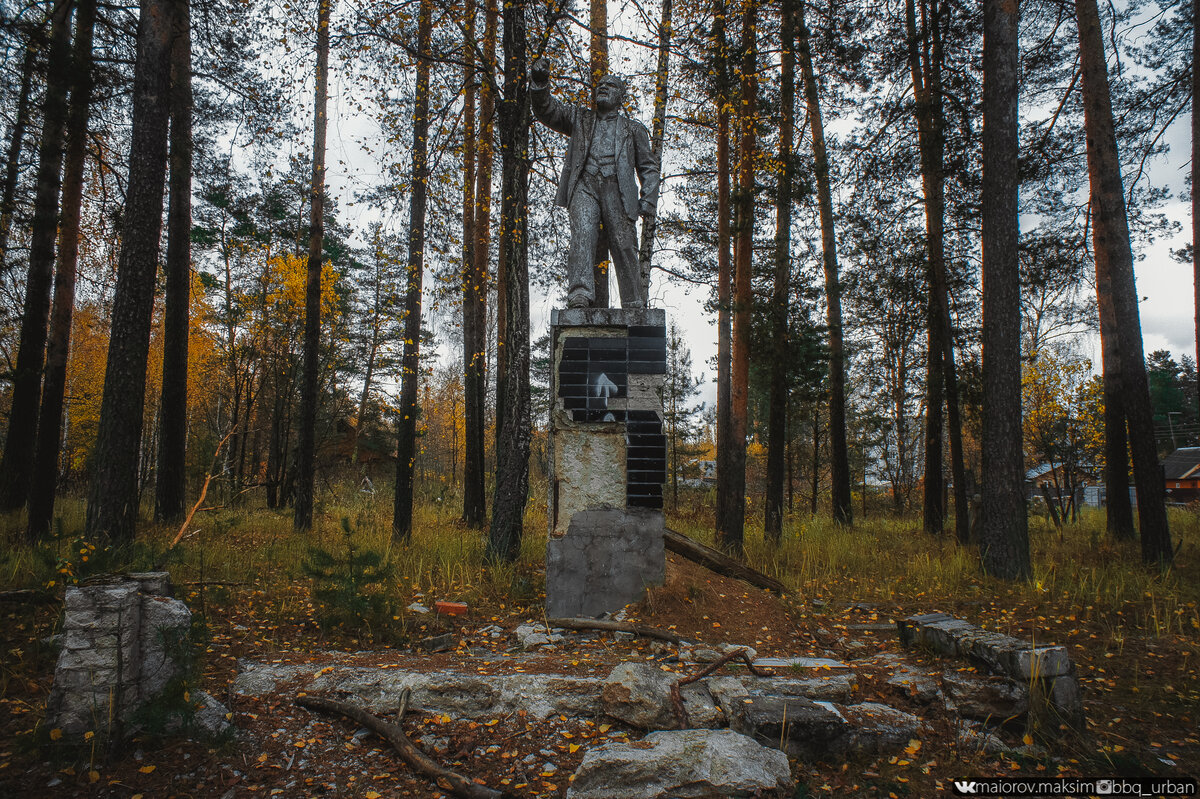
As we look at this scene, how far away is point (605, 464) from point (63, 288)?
8.31 metres

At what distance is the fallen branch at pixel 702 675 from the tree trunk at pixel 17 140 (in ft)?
28.1

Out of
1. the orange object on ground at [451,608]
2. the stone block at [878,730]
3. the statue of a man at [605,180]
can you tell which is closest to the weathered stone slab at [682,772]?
the stone block at [878,730]

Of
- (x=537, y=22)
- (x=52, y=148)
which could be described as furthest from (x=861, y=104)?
(x=52, y=148)

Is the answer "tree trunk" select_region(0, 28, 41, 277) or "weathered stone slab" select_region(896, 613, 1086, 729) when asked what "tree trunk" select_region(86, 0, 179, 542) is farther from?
"weathered stone slab" select_region(896, 613, 1086, 729)

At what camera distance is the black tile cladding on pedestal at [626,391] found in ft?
15.8

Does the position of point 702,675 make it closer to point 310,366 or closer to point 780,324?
point 780,324

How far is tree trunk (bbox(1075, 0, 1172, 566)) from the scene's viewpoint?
7.69 m

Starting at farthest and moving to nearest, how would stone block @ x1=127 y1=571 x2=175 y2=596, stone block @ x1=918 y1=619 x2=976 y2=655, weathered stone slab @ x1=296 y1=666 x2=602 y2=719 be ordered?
1. stone block @ x1=918 y1=619 x2=976 y2=655
2. weathered stone slab @ x1=296 y1=666 x2=602 y2=719
3. stone block @ x1=127 y1=571 x2=175 y2=596

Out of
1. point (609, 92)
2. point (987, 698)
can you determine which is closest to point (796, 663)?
point (987, 698)

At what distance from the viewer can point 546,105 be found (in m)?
5.23

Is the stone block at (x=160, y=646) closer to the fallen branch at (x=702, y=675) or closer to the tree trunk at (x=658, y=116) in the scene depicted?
the fallen branch at (x=702, y=675)

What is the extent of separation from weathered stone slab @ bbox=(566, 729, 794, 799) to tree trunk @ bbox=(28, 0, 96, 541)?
744cm

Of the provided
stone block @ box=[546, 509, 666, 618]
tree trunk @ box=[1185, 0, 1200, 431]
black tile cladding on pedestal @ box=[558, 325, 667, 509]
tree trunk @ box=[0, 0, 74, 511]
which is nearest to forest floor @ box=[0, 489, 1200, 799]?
stone block @ box=[546, 509, 666, 618]

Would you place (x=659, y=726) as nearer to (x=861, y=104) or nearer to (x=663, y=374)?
(x=663, y=374)
